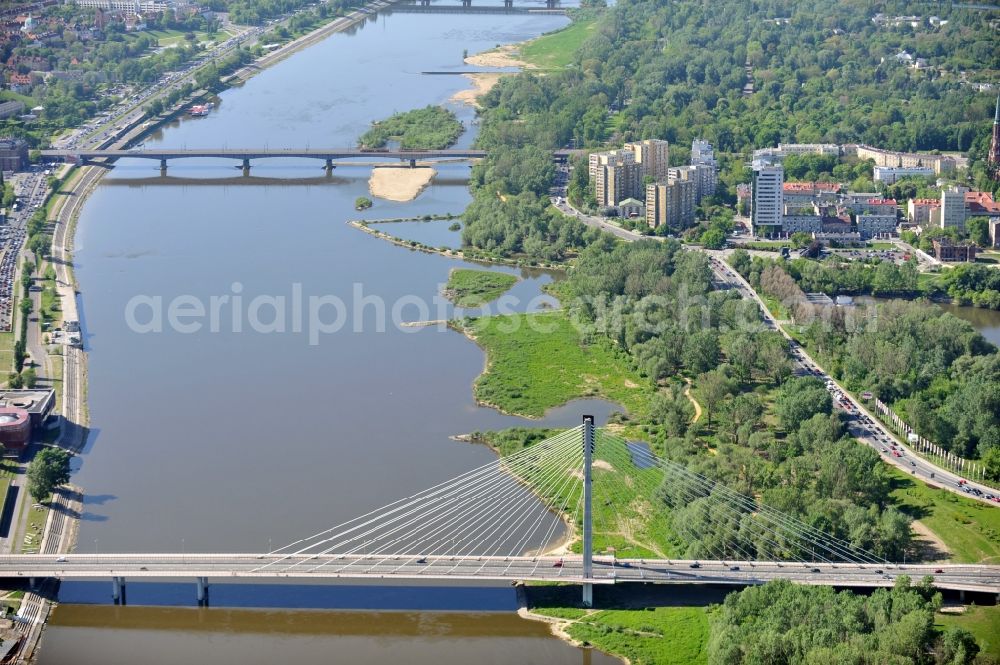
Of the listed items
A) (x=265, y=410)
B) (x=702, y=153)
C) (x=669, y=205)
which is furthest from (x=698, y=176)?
(x=265, y=410)

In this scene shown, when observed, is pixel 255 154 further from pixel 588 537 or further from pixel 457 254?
pixel 588 537

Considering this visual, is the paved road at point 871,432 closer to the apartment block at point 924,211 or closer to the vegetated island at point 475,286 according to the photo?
the vegetated island at point 475,286

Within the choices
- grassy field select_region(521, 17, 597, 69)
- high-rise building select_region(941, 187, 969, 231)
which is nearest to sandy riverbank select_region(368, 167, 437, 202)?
high-rise building select_region(941, 187, 969, 231)

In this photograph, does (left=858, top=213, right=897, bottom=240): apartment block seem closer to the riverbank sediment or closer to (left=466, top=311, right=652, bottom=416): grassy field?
the riverbank sediment

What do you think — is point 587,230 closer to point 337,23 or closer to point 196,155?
point 196,155

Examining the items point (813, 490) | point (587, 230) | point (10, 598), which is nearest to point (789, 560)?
point (813, 490)

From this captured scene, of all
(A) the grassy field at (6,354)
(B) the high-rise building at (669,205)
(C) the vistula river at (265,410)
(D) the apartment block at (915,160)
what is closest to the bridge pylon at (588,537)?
(C) the vistula river at (265,410)
